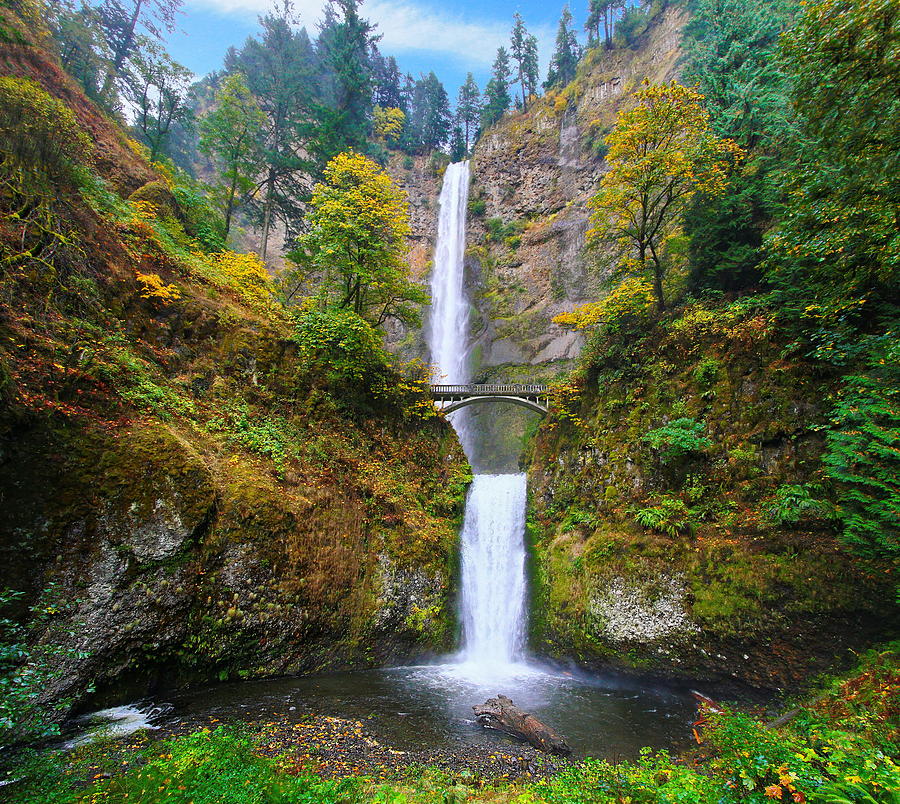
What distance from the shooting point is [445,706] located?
7.89 m

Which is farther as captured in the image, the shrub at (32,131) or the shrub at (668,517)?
the shrub at (668,517)

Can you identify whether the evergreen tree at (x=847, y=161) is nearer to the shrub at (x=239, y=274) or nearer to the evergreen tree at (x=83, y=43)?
the shrub at (x=239, y=274)

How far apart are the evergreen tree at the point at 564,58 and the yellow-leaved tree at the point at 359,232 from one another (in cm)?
3451

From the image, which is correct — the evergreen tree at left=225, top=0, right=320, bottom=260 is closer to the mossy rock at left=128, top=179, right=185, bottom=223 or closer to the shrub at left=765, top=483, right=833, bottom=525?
the mossy rock at left=128, top=179, right=185, bottom=223

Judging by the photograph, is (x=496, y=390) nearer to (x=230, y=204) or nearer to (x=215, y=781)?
(x=215, y=781)

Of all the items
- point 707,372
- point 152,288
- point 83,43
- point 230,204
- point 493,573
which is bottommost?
point 493,573

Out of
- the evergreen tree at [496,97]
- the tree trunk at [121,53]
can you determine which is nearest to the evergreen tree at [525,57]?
the evergreen tree at [496,97]

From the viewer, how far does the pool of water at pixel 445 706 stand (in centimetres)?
648

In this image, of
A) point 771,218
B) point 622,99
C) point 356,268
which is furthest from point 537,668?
point 622,99

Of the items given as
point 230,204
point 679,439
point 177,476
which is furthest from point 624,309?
point 230,204

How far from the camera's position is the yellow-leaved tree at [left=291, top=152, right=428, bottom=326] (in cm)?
1238

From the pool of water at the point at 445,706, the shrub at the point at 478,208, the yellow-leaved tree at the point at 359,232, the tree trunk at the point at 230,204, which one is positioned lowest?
the pool of water at the point at 445,706

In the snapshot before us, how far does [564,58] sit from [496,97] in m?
7.57

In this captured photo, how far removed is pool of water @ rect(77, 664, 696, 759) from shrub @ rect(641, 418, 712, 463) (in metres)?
5.27
